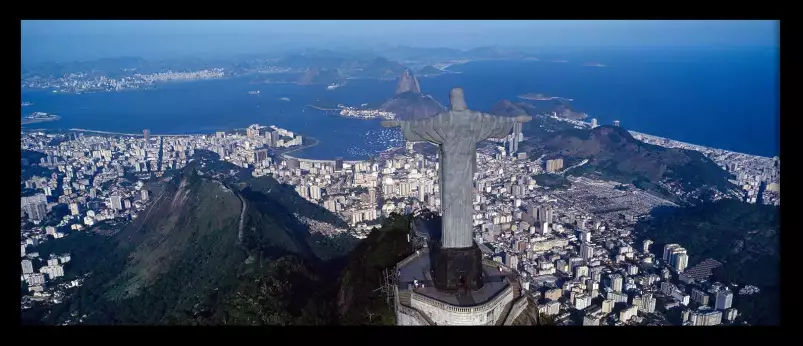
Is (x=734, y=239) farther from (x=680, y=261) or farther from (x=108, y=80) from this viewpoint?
(x=108, y=80)

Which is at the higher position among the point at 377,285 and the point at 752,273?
the point at 377,285

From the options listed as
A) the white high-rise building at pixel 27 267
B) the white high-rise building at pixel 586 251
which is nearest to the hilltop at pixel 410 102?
the white high-rise building at pixel 586 251

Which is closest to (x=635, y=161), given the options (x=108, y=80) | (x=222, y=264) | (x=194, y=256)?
(x=222, y=264)

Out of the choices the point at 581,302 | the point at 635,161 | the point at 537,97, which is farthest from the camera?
the point at 537,97

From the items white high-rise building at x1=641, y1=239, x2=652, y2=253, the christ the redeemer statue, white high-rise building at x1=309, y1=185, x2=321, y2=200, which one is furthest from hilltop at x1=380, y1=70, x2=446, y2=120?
the christ the redeemer statue

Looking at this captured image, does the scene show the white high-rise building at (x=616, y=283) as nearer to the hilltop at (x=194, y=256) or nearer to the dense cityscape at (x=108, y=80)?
the hilltop at (x=194, y=256)
